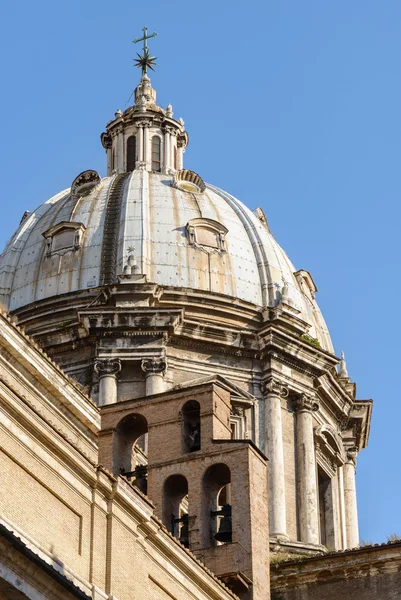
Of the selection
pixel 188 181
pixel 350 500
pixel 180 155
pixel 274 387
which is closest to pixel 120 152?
pixel 180 155

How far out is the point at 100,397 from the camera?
5219 cm

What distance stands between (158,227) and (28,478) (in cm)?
2931

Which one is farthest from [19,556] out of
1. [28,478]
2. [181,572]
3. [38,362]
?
[38,362]

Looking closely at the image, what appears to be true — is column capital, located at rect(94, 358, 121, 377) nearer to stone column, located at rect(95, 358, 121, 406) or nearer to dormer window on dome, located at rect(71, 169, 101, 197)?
stone column, located at rect(95, 358, 121, 406)

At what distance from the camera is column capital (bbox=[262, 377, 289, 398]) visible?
53406 mm

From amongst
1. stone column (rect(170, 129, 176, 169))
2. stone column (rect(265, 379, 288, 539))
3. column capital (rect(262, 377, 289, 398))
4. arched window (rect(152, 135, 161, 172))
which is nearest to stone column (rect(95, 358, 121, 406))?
column capital (rect(262, 377, 289, 398))

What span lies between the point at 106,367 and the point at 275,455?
5.78 meters

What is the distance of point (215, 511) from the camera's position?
3969cm

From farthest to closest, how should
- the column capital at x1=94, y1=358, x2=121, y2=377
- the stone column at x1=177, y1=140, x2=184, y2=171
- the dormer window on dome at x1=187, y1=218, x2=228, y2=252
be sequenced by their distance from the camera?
1. the stone column at x1=177, y1=140, x2=184, y2=171
2. the dormer window on dome at x1=187, y1=218, x2=228, y2=252
3. the column capital at x1=94, y1=358, x2=121, y2=377

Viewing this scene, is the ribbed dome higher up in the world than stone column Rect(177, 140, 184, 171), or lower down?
lower down

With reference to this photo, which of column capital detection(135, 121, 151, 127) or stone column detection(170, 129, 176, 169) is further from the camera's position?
column capital detection(135, 121, 151, 127)

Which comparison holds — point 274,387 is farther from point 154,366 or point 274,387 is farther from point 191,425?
point 191,425

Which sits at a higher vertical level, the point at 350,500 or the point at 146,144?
the point at 146,144

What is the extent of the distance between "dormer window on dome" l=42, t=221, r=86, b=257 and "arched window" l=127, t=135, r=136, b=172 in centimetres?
507
